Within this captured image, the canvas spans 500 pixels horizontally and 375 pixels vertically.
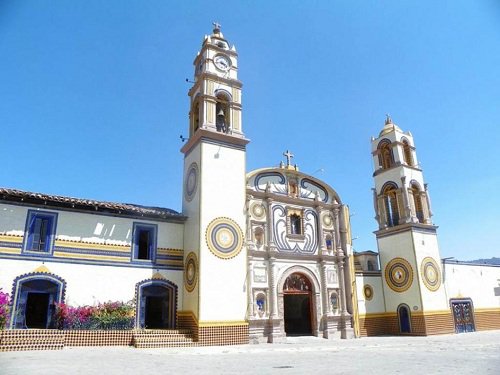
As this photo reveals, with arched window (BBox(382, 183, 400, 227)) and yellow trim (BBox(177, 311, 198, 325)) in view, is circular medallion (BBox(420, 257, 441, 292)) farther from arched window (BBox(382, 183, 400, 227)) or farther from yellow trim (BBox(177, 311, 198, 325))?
yellow trim (BBox(177, 311, 198, 325))

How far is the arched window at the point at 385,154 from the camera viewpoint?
2695cm

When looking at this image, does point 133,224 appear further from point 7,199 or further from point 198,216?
point 7,199

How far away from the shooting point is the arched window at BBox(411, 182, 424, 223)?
25656mm

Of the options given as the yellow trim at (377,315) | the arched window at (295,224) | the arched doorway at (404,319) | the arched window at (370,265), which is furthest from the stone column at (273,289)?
the arched window at (370,265)

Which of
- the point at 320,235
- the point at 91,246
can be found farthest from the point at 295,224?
the point at 91,246

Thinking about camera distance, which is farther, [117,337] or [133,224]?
[133,224]

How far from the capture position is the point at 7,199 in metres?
15.8

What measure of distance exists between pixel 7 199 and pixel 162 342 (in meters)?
8.35

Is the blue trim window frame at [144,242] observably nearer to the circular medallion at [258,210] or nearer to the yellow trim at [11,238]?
the yellow trim at [11,238]

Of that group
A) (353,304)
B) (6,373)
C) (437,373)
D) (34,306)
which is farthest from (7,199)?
(353,304)

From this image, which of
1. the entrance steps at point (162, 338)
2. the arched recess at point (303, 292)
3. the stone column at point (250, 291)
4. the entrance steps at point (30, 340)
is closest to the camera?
the entrance steps at point (30, 340)

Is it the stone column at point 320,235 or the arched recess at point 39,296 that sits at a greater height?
the stone column at point 320,235

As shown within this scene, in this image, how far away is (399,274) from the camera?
2438cm

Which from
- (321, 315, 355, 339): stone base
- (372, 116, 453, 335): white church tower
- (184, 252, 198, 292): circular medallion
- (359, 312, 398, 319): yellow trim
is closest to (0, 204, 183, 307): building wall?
(184, 252, 198, 292): circular medallion
